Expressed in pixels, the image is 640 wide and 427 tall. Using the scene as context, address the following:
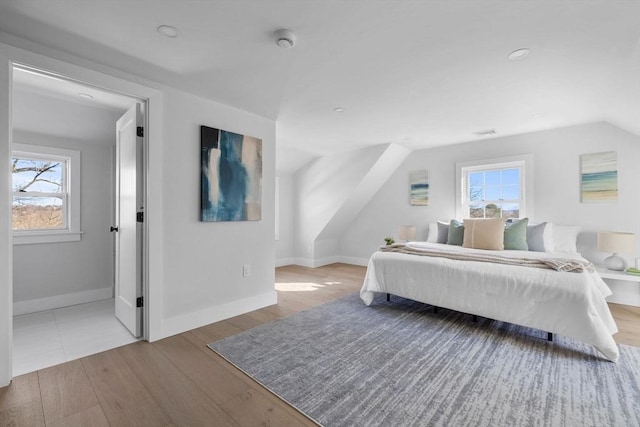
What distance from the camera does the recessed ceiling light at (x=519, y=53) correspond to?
76.9 inches

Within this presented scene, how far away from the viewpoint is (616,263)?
3246mm

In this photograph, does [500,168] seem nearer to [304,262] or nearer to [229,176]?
[304,262]

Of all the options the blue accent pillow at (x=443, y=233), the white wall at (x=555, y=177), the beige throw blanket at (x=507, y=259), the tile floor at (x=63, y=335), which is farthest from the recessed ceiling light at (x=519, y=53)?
the tile floor at (x=63, y=335)

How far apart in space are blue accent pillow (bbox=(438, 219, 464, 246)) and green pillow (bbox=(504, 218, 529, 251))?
53 centimetres

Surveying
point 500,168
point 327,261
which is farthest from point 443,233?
point 327,261

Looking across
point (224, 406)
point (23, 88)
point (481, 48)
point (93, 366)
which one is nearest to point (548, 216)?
point (481, 48)

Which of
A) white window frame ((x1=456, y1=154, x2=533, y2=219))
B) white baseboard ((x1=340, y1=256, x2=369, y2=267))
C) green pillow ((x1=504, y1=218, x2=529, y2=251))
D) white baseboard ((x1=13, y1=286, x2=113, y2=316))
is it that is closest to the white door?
white baseboard ((x1=13, y1=286, x2=113, y2=316))

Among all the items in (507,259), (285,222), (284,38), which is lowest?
(507,259)

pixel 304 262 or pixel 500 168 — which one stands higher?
pixel 500 168

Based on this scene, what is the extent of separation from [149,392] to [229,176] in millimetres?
1922

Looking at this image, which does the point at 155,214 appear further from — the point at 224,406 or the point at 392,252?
the point at 392,252

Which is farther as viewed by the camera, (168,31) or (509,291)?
(509,291)

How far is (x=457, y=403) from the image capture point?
163cm

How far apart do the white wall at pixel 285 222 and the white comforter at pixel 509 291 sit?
283cm
